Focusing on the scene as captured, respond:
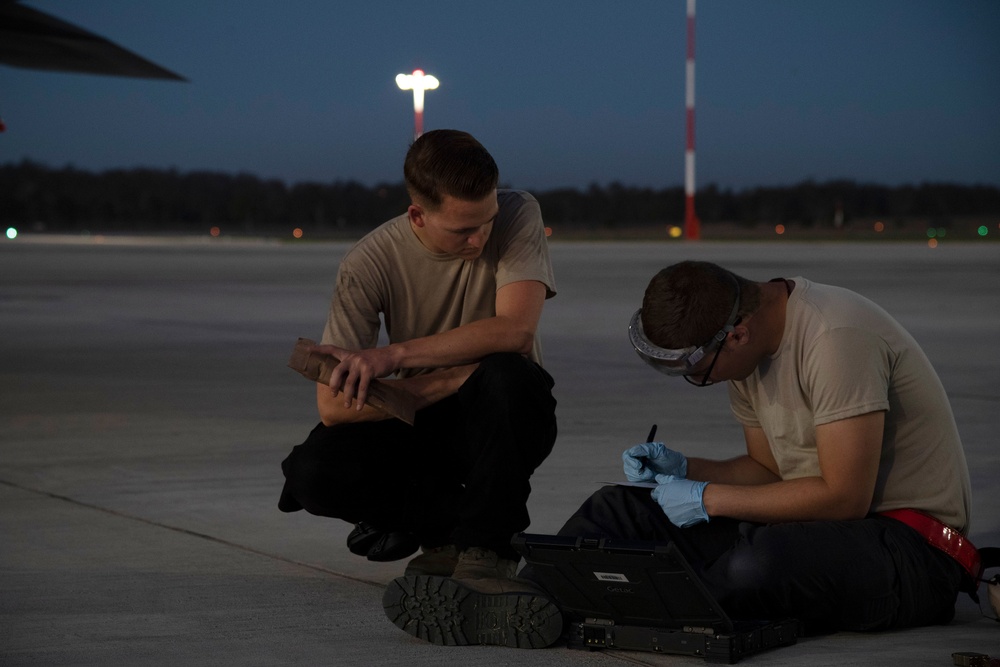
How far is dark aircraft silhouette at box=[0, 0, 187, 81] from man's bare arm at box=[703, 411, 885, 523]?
21.4 metres

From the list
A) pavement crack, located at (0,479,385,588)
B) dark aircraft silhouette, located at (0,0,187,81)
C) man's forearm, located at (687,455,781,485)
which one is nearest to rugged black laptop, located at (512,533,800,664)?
man's forearm, located at (687,455,781,485)

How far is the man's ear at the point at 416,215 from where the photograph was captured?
4.23 m

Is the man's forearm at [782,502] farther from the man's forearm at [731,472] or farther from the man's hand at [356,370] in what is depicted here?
the man's hand at [356,370]

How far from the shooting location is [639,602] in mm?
3713

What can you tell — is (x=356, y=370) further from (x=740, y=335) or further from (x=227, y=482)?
(x=227, y=482)

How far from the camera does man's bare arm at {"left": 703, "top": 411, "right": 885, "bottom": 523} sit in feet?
11.9

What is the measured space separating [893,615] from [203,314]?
567 inches

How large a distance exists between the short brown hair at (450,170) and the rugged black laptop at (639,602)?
3.33 feet

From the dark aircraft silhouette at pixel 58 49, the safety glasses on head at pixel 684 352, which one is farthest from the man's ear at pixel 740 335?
the dark aircraft silhouette at pixel 58 49

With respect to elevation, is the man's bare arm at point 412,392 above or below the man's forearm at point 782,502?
above

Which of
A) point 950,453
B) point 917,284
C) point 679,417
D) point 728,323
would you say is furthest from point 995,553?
point 917,284

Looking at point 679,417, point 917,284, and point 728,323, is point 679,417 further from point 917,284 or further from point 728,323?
point 917,284

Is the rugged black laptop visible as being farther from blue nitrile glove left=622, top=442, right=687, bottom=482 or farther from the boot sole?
blue nitrile glove left=622, top=442, right=687, bottom=482

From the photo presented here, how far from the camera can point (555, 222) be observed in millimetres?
108938
